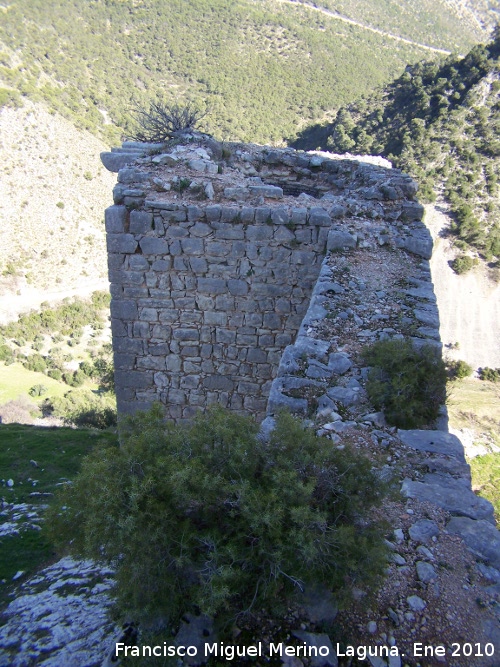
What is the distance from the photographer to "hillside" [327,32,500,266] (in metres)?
23.1

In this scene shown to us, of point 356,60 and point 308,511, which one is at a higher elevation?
point 356,60

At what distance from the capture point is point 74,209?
28.7 metres

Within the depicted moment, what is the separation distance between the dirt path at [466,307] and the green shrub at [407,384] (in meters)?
16.6

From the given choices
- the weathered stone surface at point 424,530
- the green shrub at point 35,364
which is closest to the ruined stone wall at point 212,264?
the weathered stone surface at point 424,530

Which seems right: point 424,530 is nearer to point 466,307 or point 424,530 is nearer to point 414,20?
point 466,307

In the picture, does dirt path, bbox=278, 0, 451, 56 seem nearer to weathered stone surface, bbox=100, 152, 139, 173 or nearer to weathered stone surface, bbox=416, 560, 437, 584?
weathered stone surface, bbox=100, 152, 139, 173

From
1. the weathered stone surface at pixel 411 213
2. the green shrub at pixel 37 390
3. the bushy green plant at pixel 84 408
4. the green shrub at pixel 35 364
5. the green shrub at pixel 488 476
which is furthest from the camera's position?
the green shrub at pixel 35 364

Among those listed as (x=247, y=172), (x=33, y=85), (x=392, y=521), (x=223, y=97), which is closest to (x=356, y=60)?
(x=223, y=97)

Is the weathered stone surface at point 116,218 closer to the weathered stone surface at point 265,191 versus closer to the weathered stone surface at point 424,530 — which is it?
the weathered stone surface at point 265,191

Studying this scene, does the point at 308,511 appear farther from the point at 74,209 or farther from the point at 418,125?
the point at 74,209

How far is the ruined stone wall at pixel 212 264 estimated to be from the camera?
495 centimetres

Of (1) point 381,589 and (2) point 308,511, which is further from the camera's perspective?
(1) point 381,589

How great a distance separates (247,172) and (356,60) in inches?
1538

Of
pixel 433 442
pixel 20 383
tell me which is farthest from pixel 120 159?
pixel 20 383
